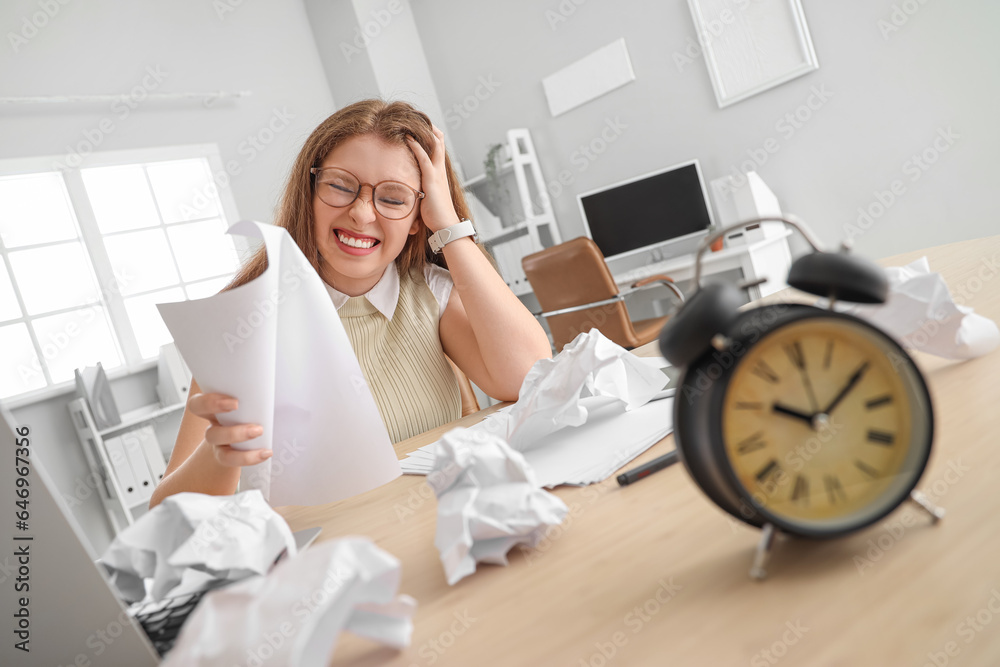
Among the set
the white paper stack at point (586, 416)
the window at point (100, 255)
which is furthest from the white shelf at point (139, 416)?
the white paper stack at point (586, 416)

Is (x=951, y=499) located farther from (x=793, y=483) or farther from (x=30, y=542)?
(x=30, y=542)

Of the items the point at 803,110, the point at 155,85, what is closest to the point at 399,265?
the point at 803,110

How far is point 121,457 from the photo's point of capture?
3.76 metres

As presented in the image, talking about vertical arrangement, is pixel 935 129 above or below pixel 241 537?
above

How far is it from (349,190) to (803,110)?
10.2ft

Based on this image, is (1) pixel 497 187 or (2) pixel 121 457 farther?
(1) pixel 497 187

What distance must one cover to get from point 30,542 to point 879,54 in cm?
385

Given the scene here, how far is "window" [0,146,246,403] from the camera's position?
3830 millimetres

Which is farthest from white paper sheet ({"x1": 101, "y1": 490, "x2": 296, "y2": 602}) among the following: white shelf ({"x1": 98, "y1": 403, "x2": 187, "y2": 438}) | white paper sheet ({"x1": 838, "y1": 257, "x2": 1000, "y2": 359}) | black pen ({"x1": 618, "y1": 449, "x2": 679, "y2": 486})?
white shelf ({"x1": 98, "y1": 403, "x2": 187, "y2": 438})

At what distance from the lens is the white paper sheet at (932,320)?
0.65 meters

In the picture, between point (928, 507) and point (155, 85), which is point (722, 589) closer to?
point (928, 507)

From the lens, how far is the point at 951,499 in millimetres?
422

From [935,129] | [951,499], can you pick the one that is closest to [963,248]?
[951,499]

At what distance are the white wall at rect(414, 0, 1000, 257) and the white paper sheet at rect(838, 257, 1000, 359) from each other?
3.09m
